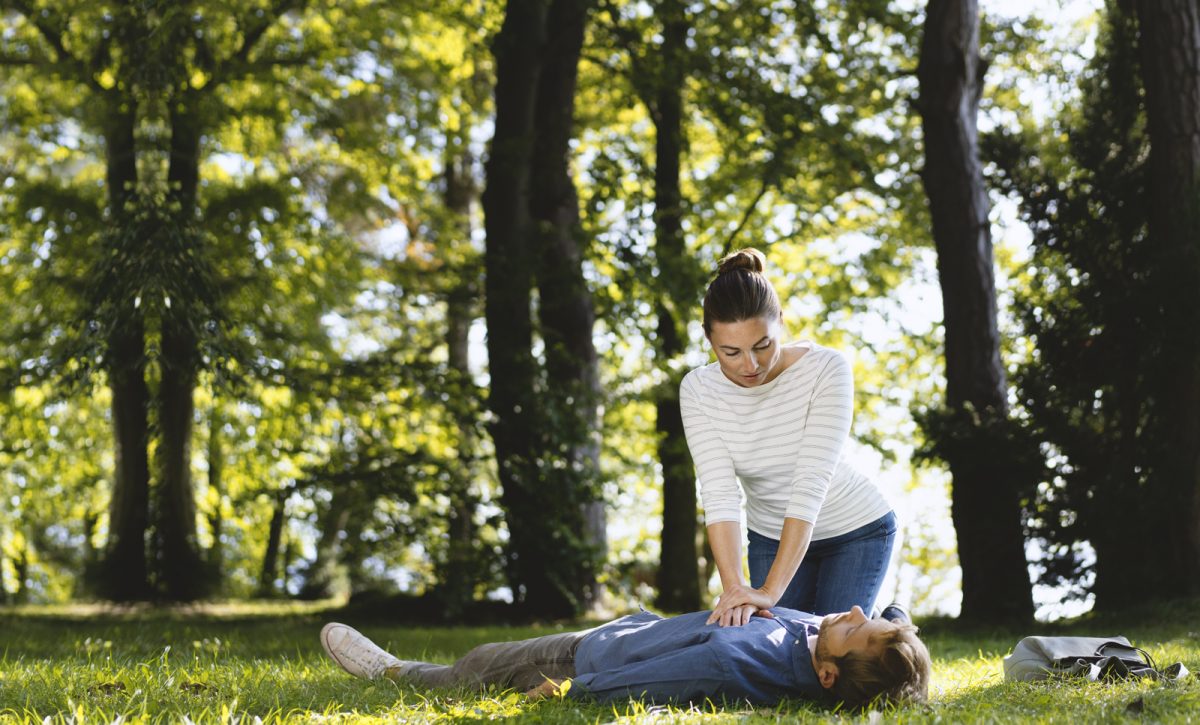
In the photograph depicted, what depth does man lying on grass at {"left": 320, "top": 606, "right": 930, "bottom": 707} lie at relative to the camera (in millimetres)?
4227

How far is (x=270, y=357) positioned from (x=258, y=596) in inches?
264

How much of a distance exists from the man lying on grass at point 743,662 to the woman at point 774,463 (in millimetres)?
123

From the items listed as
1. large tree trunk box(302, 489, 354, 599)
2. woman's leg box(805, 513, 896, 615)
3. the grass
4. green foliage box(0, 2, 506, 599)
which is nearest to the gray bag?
the grass

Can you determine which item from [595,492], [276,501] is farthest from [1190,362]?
[276,501]

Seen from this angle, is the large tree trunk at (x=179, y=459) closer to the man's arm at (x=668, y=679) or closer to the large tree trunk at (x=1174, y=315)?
the man's arm at (x=668, y=679)

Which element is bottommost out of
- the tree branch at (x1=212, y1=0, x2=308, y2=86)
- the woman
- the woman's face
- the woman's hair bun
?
the woman

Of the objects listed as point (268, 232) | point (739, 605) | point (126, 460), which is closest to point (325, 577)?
point (126, 460)

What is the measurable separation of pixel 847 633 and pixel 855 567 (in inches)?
29.2

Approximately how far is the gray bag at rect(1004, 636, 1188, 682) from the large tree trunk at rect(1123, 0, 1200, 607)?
5135mm

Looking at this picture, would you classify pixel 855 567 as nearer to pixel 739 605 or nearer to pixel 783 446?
pixel 783 446

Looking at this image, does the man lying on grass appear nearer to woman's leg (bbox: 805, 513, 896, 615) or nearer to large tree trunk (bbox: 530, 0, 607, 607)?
woman's leg (bbox: 805, 513, 896, 615)

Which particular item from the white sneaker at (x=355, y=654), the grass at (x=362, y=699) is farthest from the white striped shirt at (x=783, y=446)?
the white sneaker at (x=355, y=654)

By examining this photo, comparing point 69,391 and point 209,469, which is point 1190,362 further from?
point 209,469

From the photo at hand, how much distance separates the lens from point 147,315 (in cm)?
935
